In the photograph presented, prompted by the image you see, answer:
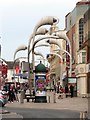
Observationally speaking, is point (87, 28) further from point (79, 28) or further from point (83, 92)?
point (79, 28)

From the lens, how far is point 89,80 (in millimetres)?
59906

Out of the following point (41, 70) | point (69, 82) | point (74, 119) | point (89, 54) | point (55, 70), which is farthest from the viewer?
point (55, 70)

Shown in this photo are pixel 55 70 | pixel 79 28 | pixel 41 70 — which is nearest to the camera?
pixel 41 70

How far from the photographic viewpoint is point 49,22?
181 ft

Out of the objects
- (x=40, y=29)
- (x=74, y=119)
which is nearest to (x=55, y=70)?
(x=40, y=29)

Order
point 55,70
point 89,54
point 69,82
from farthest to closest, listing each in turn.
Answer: point 55,70
point 89,54
point 69,82

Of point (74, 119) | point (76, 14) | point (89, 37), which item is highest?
point (76, 14)

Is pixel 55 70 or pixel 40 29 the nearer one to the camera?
pixel 40 29

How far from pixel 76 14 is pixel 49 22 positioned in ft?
77.0

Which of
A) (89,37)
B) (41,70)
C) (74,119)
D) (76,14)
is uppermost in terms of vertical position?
(76,14)

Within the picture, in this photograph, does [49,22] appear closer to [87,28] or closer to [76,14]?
[87,28]

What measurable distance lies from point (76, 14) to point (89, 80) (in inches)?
819

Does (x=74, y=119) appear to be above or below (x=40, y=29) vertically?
below

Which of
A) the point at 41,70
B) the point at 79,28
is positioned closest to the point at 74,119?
the point at 41,70
